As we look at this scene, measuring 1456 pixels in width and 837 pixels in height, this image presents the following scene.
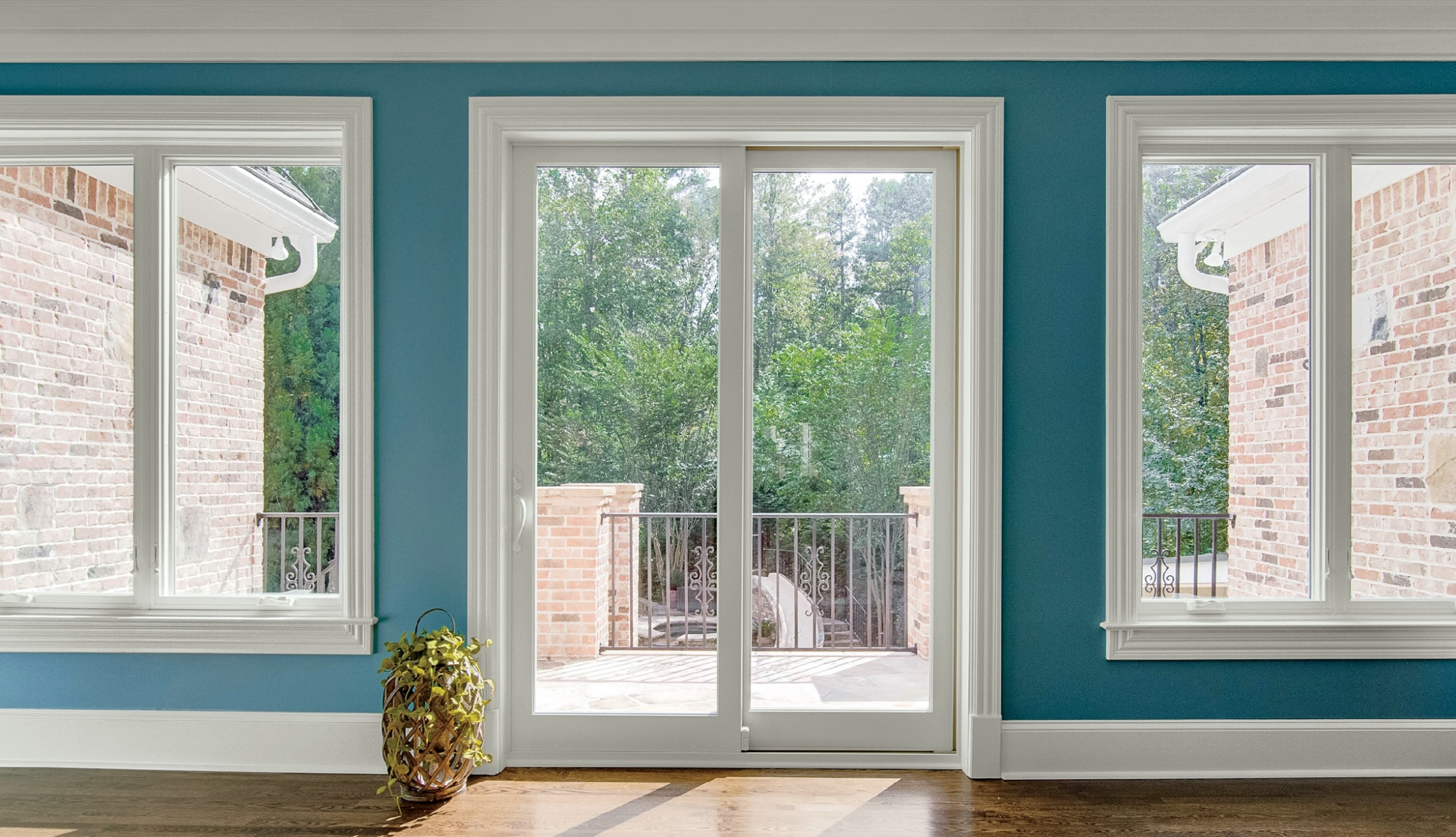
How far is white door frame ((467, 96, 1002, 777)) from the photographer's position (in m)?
2.79

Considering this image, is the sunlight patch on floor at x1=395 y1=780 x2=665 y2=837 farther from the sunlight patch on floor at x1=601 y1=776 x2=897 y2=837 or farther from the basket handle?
the basket handle

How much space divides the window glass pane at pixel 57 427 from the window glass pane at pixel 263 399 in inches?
9.5

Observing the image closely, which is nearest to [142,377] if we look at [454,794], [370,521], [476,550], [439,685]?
Answer: [370,521]

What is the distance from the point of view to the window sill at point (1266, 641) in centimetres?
280

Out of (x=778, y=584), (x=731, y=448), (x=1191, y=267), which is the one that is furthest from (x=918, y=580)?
(x=1191, y=267)

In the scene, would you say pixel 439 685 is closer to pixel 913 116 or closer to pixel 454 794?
pixel 454 794

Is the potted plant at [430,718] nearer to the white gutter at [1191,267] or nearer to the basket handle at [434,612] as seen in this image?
the basket handle at [434,612]

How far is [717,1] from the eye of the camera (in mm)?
2736

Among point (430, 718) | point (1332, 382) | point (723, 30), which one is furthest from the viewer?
point (1332, 382)

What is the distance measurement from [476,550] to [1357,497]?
3118 mm

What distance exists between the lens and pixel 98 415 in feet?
9.61

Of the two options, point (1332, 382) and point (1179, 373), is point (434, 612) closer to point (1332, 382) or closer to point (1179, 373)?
point (1179, 373)

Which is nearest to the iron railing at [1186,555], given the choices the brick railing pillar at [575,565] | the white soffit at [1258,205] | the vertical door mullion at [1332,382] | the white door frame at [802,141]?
the vertical door mullion at [1332,382]

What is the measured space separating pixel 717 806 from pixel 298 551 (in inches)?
67.7
